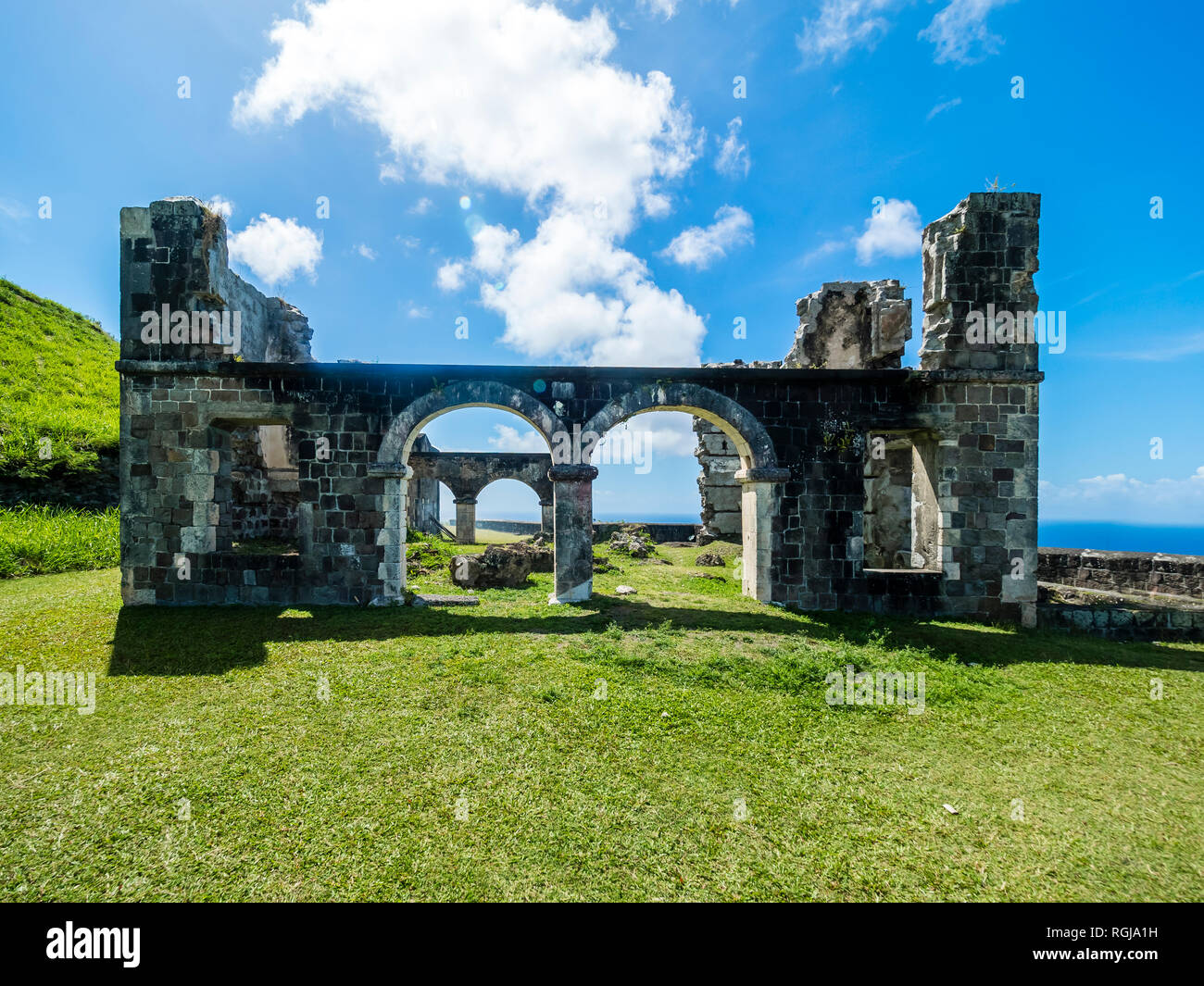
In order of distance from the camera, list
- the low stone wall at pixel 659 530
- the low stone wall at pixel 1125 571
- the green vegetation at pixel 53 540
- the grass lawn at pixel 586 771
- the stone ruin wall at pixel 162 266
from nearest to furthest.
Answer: the grass lawn at pixel 586 771 → the stone ruin wall at pixel 162 266 → the green vegetation at pixel 53 540 → the low stone wall at pixel 1125 571 → the low stone wall at pixel 659 530

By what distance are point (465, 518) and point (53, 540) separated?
1179 centimetres

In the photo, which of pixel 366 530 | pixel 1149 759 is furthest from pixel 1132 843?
pixel 366 530

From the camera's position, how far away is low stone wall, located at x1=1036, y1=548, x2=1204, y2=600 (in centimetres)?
1013

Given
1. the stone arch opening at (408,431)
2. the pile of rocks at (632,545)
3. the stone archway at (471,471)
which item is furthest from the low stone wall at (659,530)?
the stone arch opening at (408,431)

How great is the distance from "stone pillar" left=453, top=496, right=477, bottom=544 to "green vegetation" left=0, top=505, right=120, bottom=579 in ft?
33.8

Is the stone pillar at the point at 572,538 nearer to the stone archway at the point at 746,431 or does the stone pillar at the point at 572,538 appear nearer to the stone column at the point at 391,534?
the stone archway at the point at 746,431

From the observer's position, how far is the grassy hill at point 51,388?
11.6 meters

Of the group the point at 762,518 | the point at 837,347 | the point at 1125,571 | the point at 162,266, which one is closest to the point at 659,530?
the point at 837,347

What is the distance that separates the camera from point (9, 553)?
9.17 metres

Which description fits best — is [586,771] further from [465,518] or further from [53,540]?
[465,518]

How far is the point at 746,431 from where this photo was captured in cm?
830

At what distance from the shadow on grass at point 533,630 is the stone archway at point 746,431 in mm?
928
